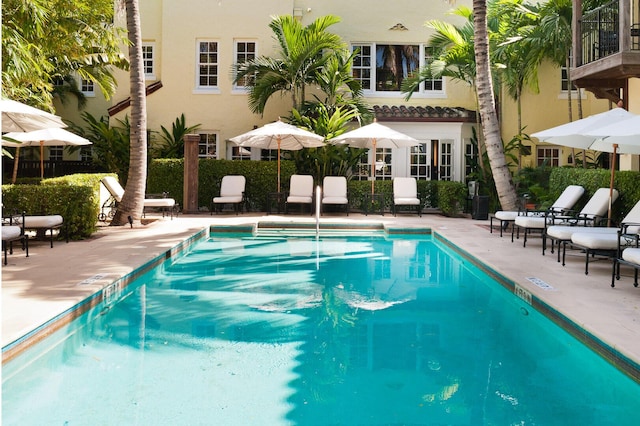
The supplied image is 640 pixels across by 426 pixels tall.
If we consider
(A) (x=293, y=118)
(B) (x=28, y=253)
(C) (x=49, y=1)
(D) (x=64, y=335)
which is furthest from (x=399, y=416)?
(A) (x=293, y=118)

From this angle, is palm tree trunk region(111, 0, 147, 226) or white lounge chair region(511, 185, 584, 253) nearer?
white lounge chair region(511, 185, 584, 253)

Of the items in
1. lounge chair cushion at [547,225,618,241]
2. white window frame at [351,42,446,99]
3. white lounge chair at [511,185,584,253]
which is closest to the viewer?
lounge chair cushion at [547,225,618,241]

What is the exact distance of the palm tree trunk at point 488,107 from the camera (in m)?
14.1

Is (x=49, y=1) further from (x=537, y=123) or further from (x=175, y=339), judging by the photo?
(x=537, y=123)

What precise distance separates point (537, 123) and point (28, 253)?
17005mm

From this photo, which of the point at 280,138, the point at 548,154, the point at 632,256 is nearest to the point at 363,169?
the point at 280,138

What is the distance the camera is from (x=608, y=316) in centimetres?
641

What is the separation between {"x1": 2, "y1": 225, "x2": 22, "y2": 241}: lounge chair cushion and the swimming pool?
2.06m

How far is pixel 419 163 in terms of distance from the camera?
73.3ft

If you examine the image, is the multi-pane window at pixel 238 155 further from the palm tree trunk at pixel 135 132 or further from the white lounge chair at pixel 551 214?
the white lounge chair at pixel 551 214

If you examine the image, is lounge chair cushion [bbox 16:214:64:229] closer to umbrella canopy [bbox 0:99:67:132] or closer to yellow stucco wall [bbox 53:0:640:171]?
umbrella canopy [bbox 0:99:67:132]

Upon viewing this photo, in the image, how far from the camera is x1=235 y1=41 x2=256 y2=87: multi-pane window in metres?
22.8

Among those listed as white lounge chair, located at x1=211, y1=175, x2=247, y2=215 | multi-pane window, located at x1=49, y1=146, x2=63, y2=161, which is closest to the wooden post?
white lounge chair, located at x1=211, y1=175, x2=247, y2=215

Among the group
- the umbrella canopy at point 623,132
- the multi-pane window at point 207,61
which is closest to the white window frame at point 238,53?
the multi-pane window at point 207,61
